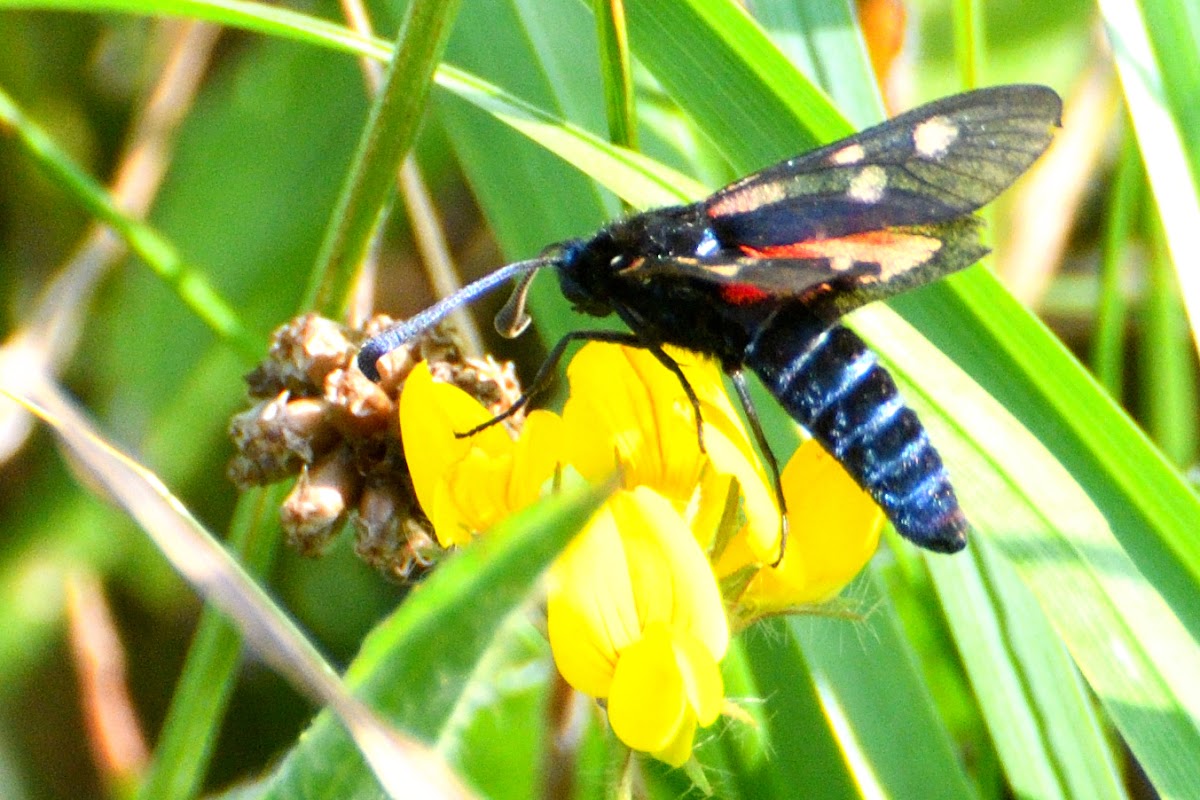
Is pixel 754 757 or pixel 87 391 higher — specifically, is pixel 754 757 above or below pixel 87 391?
below

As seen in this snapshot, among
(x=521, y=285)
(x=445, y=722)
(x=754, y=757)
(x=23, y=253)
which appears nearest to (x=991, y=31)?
(x=521, y=285)

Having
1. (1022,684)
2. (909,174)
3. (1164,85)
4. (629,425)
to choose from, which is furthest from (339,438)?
(1164,85)

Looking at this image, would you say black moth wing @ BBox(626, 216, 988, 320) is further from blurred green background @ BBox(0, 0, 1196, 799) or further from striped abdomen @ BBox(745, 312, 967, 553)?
blurred green background @ BBox(0, 0, 1196, 799)

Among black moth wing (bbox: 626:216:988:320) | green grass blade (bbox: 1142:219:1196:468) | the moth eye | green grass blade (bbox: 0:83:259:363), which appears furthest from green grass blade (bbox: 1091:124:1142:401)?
green grass blade (bbox: 0:83:259:363)

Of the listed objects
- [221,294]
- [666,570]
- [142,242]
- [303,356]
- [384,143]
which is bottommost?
[666,570]

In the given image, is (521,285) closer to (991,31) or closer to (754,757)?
(754,757)

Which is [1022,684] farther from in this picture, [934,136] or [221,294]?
[221,294]
